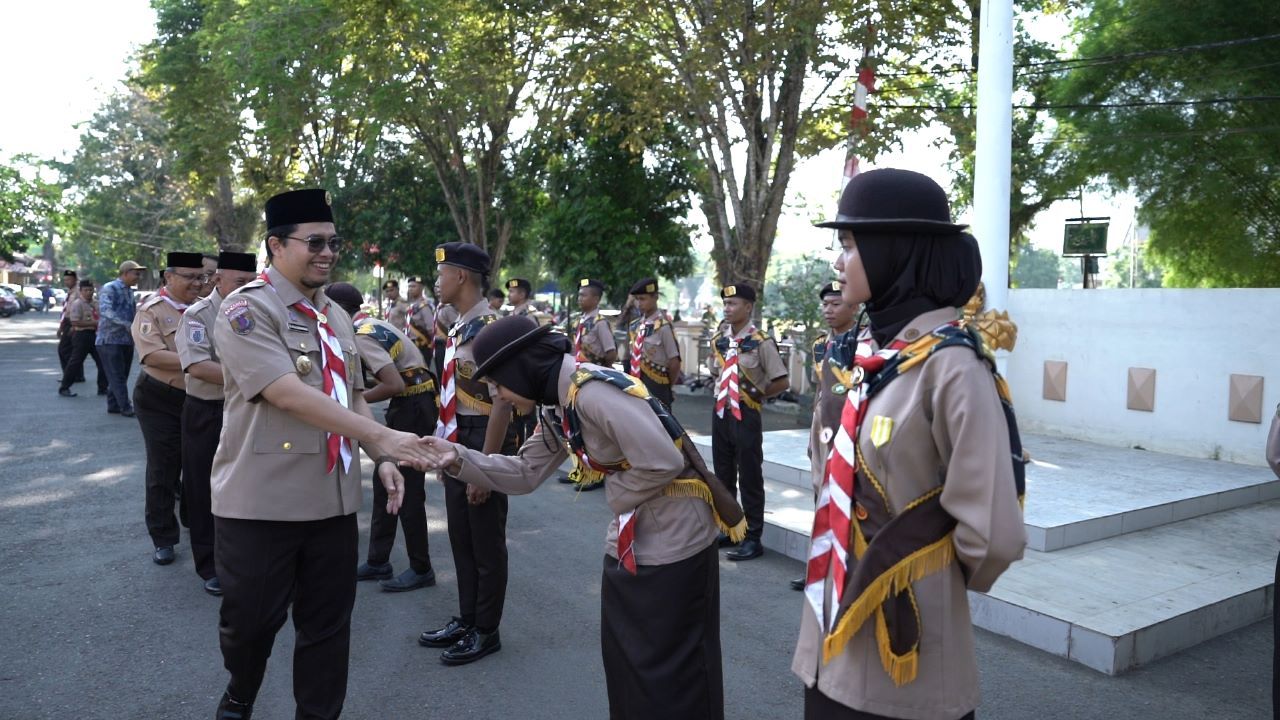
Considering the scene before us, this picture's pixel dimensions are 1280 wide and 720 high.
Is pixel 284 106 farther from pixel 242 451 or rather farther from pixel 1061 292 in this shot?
pixel 242 451

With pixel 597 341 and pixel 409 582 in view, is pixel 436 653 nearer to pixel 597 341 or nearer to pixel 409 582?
pixel 409 582

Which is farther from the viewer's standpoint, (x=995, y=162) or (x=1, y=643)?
(x=995, y=162)

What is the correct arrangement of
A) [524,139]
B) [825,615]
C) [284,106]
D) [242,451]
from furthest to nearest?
1. [524,139]
2. [284,106]
3. [242,451]
4. [825,615]

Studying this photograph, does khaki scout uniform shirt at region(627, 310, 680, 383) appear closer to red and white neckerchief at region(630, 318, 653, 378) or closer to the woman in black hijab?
red and white neckerchief at region(630, 318, 653, 378)

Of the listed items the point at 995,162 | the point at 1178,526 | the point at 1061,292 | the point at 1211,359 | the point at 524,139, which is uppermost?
the point at 524,139

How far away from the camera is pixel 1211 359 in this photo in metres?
10.3

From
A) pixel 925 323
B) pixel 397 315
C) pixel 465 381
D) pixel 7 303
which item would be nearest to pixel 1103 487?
pixel 465 381

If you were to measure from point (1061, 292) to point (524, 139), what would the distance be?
49.2 ft

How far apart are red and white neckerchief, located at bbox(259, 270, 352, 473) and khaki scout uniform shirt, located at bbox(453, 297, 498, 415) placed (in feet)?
5.42

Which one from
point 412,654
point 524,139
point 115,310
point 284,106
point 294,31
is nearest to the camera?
point 412,654

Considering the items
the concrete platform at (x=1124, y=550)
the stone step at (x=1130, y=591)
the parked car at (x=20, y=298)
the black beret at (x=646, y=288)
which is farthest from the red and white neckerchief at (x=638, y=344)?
the parked car at (x=20, y=298)

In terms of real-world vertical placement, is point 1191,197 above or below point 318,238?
above

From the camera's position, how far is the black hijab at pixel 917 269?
7.58 feet

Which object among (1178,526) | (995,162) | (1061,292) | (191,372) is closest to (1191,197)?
(1061,292)
